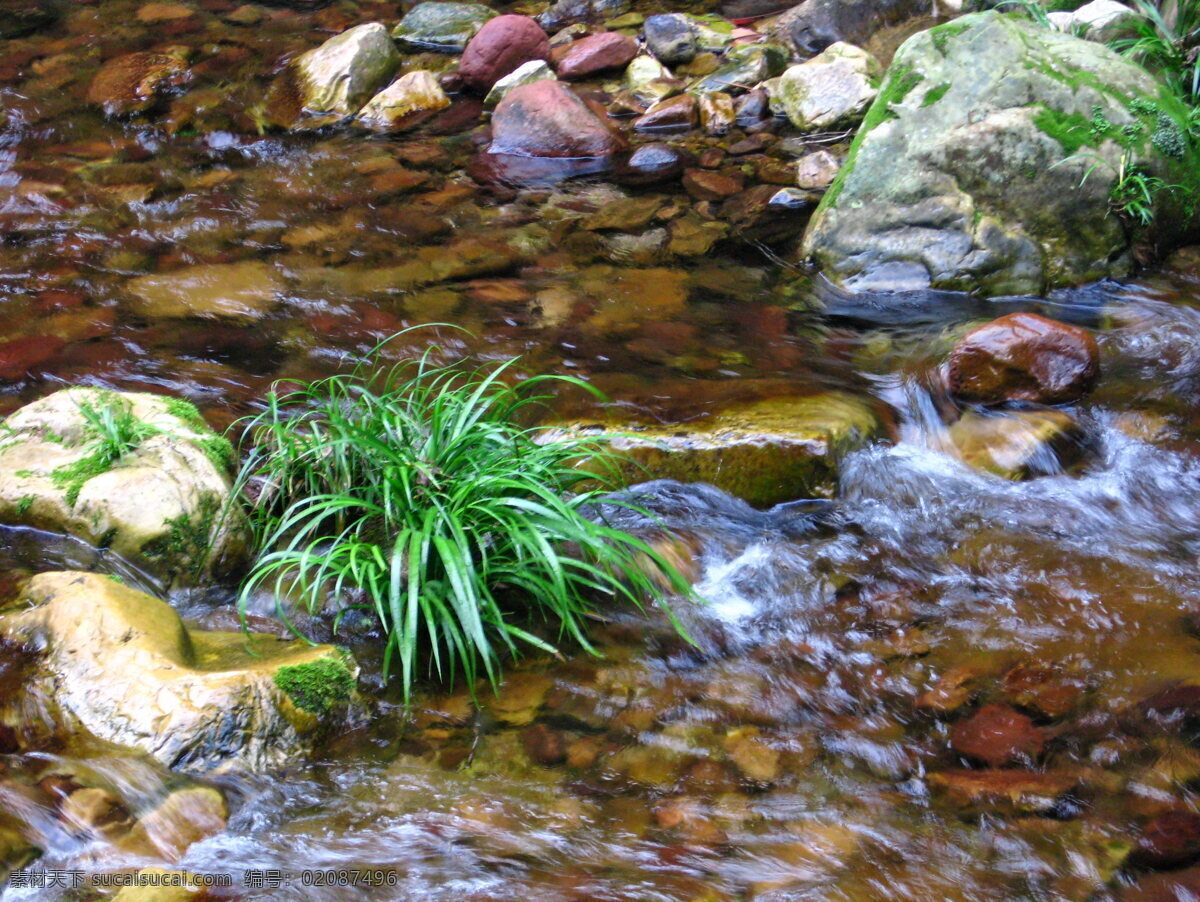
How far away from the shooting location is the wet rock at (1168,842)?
2176 mm

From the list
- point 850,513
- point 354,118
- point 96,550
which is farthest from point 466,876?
point 354,118

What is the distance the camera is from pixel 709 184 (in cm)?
668

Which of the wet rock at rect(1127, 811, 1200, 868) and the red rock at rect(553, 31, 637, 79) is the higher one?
the red rock at rect(553, 31, 637, 79)

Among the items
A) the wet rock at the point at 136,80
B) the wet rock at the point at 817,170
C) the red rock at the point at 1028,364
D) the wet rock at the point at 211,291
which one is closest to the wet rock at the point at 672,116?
the wet rock at the point at 817,170

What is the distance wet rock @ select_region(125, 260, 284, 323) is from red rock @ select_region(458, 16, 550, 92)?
12.8 ft

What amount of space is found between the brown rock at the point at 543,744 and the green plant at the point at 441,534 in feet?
0.78

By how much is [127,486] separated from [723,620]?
2.13 m

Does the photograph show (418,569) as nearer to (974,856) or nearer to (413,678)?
(413,678)

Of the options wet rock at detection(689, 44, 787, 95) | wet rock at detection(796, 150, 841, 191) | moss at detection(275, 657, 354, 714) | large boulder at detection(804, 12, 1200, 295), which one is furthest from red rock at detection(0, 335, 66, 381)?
wet rock at detection(689, 44, 787, 95)

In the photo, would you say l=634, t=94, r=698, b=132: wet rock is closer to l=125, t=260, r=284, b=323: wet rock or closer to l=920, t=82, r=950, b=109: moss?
l=920, t=82, r=950, b=109: moss

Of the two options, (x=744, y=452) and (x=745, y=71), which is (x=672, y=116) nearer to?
(x=745, y=71)

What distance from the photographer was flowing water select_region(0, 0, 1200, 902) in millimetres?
2238

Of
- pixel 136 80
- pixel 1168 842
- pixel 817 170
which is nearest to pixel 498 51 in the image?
pixel 136 80

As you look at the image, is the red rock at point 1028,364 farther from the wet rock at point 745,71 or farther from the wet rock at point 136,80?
the wet rock at point 136,80
